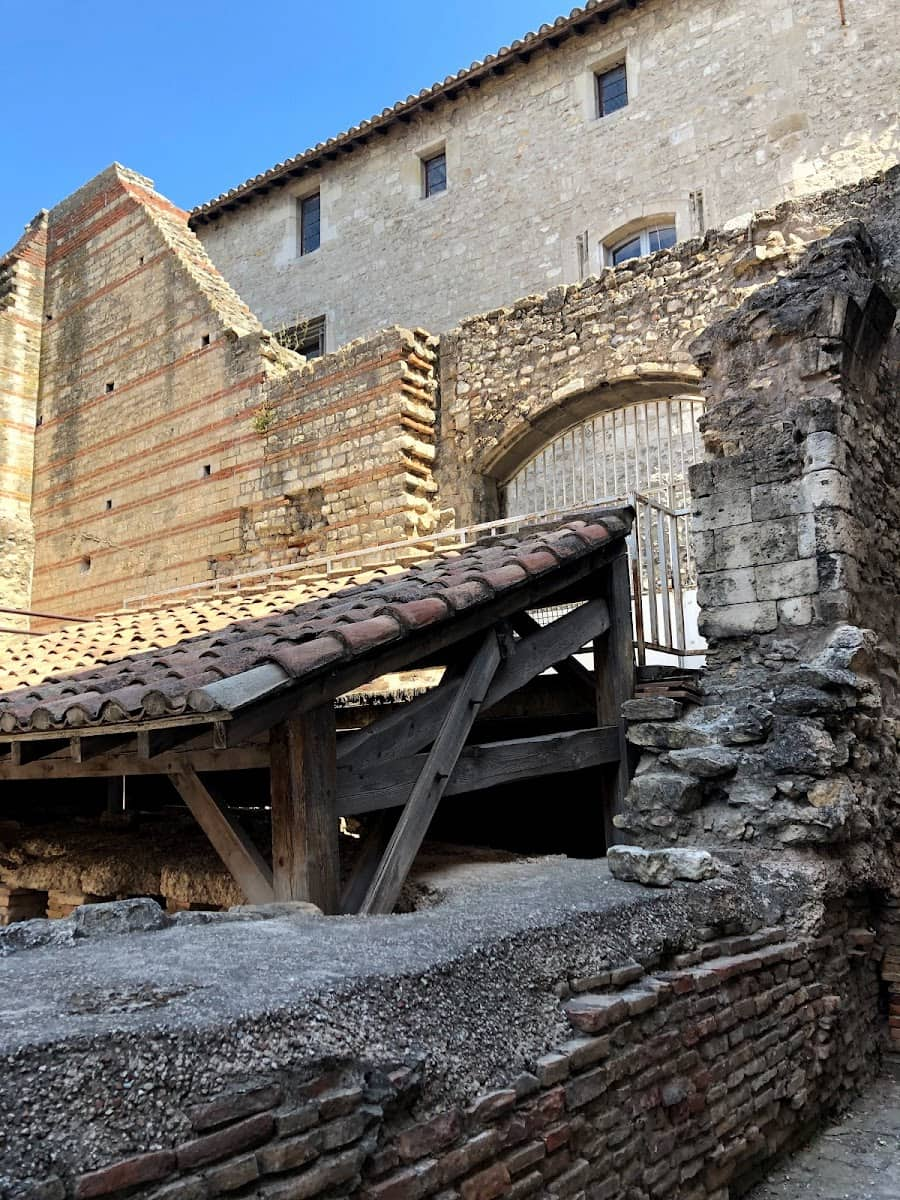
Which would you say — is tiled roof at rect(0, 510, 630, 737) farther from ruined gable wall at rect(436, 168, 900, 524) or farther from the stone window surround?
the stone window surround

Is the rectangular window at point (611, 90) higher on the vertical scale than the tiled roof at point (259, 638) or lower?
higher

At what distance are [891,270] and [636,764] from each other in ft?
12.6

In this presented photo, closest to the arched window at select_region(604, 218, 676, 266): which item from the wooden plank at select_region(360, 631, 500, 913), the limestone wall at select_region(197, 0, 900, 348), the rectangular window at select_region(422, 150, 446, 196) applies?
the limestone wall at select_region(197, 0, 900, 348)

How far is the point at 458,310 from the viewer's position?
15695mm

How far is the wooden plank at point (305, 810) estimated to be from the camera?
12.4 feet

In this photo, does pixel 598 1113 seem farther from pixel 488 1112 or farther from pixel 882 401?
pixel 882 401

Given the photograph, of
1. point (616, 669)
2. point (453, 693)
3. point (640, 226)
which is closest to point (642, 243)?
point (640, 226)

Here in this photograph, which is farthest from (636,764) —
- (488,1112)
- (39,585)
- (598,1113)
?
(39,585)

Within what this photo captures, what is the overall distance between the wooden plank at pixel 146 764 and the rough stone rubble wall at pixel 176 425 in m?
6.21

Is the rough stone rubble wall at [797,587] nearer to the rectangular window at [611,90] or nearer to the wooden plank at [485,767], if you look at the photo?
the wooden plank at [485,767]

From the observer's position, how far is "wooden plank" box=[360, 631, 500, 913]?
4004mm

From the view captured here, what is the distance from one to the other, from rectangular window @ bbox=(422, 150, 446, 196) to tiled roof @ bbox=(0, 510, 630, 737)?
12287 millimetres

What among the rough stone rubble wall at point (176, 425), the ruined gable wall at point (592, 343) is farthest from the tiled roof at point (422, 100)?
the ruined gable wall at point (592, 343)

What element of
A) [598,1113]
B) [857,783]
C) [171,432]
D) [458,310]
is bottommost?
[598,1113]
